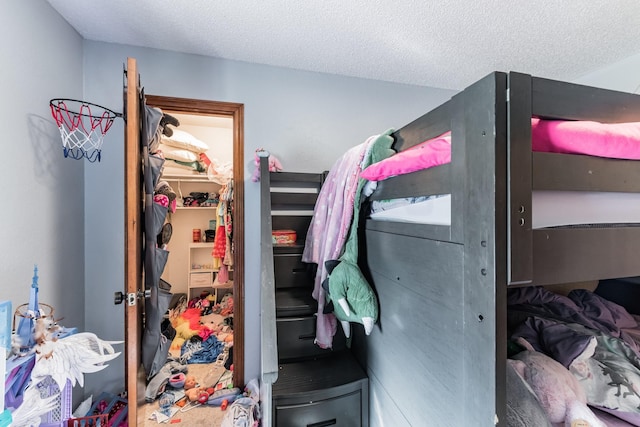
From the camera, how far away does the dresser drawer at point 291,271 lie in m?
1.77

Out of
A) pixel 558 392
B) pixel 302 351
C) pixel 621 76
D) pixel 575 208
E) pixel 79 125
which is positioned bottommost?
pixel 302 351

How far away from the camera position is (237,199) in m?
1.96

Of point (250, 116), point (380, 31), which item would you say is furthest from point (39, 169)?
point (380, 31)

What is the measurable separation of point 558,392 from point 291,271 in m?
1.37

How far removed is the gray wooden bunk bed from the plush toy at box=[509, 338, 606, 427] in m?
0.29

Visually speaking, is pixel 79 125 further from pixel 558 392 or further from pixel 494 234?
pixel 558 392

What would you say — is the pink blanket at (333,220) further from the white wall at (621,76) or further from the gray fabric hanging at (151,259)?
the white wall at (621,76)

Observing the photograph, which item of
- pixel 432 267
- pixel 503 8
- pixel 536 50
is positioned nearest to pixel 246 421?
pixel 432 267

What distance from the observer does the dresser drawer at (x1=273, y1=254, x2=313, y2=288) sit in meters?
1.77

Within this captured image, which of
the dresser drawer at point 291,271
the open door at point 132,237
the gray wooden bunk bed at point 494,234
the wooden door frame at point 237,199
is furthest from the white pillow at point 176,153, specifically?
the gray wooden bunk bed at point 494,234

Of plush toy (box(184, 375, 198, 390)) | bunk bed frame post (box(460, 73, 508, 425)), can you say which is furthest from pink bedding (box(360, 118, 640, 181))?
plush toy (box(184, 375, 198, 390))

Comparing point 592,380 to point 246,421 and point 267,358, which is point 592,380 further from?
point 246,421

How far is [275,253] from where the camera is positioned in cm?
178

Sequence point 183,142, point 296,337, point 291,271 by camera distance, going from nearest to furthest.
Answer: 1. point 296,337
2. point 291,271
3. point 183,142
